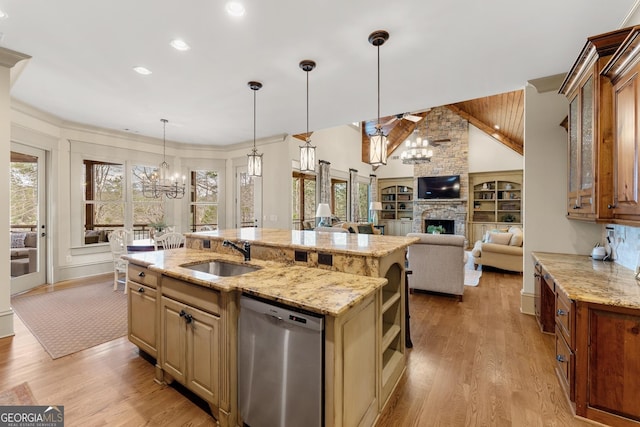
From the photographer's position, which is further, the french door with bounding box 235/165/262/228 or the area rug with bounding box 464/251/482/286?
the french door with bounding box 235/165/262/228

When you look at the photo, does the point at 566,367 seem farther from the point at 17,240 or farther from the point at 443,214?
the point at 443,214

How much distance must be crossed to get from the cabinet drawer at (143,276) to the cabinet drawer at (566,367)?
3.06m

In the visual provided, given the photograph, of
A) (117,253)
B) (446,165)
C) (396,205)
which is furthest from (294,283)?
(396,205)

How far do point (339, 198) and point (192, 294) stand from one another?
302 inches

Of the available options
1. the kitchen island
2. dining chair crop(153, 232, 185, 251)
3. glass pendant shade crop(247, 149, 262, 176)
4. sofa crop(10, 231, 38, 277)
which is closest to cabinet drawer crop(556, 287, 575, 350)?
the kitchen island

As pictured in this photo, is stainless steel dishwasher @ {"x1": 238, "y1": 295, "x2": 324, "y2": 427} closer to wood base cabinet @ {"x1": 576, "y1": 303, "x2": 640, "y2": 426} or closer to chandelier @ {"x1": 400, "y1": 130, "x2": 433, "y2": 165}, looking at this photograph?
wood base cabinet @ {"x1": 576, "y1": 303, "x2": 640, "y2": 426}

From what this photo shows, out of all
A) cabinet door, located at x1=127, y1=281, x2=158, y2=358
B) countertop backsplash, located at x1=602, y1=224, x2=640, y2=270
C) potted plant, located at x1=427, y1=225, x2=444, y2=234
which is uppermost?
countertop backsplash, located at x1=602, y1=224, x2=640, y2=270

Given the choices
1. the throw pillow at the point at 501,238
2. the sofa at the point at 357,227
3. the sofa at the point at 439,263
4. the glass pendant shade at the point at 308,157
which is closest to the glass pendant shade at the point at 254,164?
the glass pendant shade at the point at 308,157

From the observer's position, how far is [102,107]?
435cm

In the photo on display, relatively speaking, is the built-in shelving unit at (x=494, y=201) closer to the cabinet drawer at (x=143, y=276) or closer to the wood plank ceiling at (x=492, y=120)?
the wood plank ceiling at (x=492, y=120)

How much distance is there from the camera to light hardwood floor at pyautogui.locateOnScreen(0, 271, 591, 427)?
6.16 ft

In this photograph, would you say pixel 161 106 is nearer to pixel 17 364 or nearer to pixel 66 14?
pixel 66 14

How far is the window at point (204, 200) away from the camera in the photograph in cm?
700

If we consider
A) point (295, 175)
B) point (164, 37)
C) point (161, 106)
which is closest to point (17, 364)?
point (164, 37)
